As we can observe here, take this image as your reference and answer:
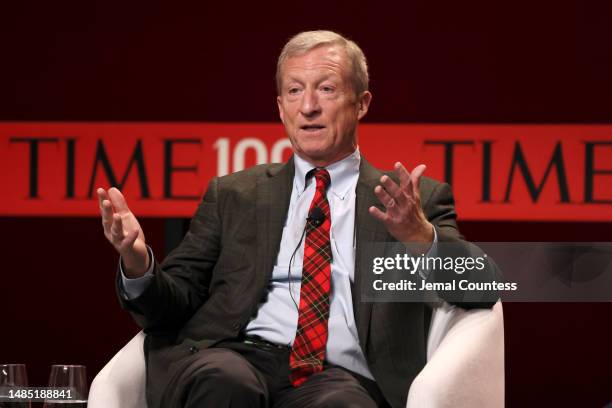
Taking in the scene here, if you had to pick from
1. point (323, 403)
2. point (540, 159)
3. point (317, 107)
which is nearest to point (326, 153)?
point (317, 107)

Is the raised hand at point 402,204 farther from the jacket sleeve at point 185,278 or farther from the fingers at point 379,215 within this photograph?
the jacket sleeve at point 185,278

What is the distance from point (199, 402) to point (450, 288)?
73 centimetres

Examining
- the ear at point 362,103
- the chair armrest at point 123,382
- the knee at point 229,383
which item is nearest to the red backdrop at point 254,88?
the ear at point 362,103

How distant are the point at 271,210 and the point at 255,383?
619mm

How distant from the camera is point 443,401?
242 cm

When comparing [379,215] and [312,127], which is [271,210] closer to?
[312,127]

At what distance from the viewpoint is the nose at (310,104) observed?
2846mm

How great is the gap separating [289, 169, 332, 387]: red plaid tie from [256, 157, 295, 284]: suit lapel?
0.29 feet

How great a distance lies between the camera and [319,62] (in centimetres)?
287

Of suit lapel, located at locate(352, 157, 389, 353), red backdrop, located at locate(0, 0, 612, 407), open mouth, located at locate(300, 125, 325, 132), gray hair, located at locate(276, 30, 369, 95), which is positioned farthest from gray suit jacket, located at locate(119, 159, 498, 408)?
red backdrop, located at locate(0, 0, 612, 407)

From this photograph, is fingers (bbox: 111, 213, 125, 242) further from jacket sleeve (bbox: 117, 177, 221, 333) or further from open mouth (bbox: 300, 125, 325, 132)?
open mouth (bbox: 300, 125, 325, 132)

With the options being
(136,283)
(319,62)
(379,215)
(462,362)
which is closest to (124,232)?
(136,283)

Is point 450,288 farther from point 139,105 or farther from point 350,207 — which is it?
point 139,105

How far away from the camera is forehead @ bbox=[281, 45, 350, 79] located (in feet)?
9.39
